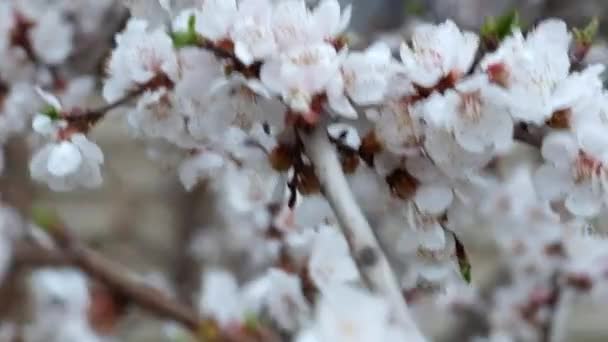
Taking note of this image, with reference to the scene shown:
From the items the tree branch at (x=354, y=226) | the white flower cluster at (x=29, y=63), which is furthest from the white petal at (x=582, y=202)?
the white flower cluster at (x=29, y=63)

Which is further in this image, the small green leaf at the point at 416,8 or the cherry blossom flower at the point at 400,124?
the small green leaf at the point at 416,8

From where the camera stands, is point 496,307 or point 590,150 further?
point 496,307

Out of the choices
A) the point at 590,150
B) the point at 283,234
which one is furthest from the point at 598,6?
the point at 590,150

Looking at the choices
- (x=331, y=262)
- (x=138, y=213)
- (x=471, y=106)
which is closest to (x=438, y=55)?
(x=471, y=106)

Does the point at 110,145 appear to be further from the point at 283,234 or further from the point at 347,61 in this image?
the point at 347,61

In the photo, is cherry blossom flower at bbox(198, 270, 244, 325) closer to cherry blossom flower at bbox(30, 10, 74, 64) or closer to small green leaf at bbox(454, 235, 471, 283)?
cherry blossom flower at bbox(30, 10, 74, 64)

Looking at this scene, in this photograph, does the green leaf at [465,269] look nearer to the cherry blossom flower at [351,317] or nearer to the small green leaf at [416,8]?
the cherry blossom flower at [351,317]

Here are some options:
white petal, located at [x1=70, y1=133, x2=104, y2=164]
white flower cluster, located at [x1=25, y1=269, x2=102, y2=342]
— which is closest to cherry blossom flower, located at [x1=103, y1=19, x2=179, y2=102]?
white petal, located at [x1=70, y1=133, x2=104, y2=164]
